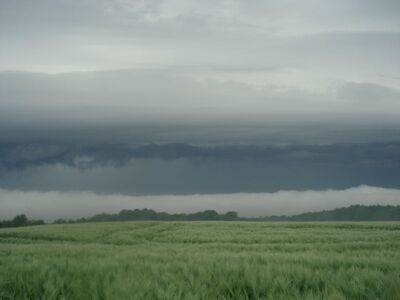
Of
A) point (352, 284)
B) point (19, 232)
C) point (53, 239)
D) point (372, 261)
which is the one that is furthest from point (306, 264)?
point (19, 232)

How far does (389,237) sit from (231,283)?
1713 centimetres

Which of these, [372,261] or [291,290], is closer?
[291,290]

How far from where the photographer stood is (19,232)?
30.9 m

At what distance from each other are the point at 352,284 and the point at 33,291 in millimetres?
3676

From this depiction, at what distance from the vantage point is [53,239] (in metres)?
27.1

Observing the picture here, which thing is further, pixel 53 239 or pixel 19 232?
pixel 19 232

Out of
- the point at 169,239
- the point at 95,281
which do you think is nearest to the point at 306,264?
the point at 95,281

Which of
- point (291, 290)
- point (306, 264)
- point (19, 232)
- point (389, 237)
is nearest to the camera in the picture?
point (291, 290)

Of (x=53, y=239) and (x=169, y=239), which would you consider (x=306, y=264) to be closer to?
(x=169, y=239)

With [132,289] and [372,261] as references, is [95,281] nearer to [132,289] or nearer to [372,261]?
[132,289]

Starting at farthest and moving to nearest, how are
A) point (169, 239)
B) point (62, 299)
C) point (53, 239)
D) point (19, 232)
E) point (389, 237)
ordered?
point (19, 232)
point (53, 239)
point (169, 239)
point (389, 237)
point (62, 299)

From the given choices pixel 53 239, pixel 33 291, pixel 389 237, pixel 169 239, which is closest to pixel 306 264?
pixel 33 291

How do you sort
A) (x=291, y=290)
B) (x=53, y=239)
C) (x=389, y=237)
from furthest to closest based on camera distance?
1. (x=53, y=239)
2. (x=389, y=237)
3. (x=291, y=290)

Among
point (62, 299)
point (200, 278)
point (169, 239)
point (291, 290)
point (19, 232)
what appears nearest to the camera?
point (62, 299)
